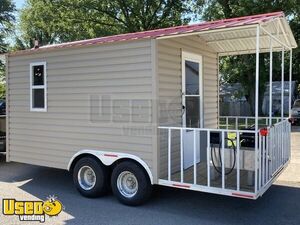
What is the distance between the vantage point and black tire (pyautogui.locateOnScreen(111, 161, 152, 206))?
612cm

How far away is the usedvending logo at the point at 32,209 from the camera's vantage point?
582cm

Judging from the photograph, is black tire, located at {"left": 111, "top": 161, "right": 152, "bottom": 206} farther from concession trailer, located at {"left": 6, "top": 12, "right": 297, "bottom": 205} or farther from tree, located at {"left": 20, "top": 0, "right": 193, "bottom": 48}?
tree, located at {"left": 20, "top": 0, "right": 193, "bottom": 48}

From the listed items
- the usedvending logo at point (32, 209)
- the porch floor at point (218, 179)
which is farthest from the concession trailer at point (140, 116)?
the usedvending logo at point (32, 209)

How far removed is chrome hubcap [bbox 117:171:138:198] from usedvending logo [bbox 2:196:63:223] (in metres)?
1.05

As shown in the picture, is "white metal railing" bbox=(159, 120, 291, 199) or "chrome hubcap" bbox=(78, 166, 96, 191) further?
"chrome hubcap" bbox=(78, 166, 96, 191)

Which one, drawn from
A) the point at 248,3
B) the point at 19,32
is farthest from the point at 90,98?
the point at 19,32

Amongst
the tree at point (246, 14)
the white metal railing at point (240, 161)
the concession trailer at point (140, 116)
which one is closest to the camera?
the white metal railing at point (240, 161)

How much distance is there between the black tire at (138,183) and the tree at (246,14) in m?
17.5

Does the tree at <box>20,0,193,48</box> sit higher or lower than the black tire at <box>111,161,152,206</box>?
higher

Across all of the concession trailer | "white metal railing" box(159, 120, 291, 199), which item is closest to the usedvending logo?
the concession trailer

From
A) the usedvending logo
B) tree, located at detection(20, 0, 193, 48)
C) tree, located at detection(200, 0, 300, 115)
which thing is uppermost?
tree, located at detection(20, 0, 193, 48)

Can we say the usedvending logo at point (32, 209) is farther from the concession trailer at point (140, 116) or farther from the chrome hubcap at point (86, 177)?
the concession trailer at point (140, 116)

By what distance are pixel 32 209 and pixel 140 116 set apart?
7.75 feet

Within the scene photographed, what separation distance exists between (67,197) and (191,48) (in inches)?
145
